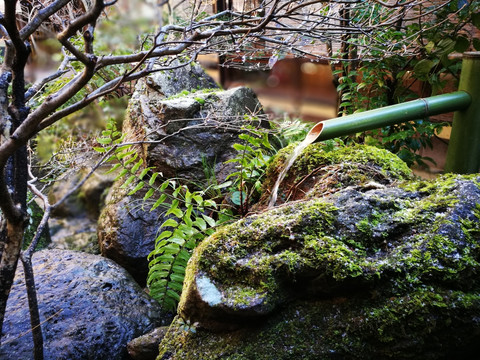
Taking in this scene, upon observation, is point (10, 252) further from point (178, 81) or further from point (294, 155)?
point (178, 81)

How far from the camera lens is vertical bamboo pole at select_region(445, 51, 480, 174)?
223 cm

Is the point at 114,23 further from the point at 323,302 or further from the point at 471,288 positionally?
the point at 471,288

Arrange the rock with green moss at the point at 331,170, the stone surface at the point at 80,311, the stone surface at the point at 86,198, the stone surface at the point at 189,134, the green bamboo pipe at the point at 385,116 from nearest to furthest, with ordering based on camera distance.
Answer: the green bamboo pipe at the point at 385,116 < the rock with green moss at the point at 331,170 < the stone surface at the point at 80,311 < the stone surface at the point at 189,134 < the stone surface at the point at 86,198

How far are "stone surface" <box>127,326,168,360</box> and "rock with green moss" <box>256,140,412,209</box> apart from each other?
1112mm

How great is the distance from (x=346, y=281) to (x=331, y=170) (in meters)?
0.94

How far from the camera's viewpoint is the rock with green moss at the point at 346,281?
4.83ft

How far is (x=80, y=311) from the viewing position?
104 inches

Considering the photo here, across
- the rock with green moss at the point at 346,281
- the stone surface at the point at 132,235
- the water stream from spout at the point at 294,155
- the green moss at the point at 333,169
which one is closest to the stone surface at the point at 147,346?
the rock with green moss at the point at 346,281

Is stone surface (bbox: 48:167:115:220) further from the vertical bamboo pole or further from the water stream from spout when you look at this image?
the vertical bamboo pole

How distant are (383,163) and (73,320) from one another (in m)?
2.34

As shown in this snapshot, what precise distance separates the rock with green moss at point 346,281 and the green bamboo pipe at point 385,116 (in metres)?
0.34

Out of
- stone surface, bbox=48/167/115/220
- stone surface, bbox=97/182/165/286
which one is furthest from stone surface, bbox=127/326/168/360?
stone surface, bbox=48/167/115/220

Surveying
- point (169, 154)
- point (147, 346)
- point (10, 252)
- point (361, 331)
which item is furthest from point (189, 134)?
point (361, 331)

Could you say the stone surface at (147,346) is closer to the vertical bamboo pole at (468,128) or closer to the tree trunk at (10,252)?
the tree trunk at (10,252)
